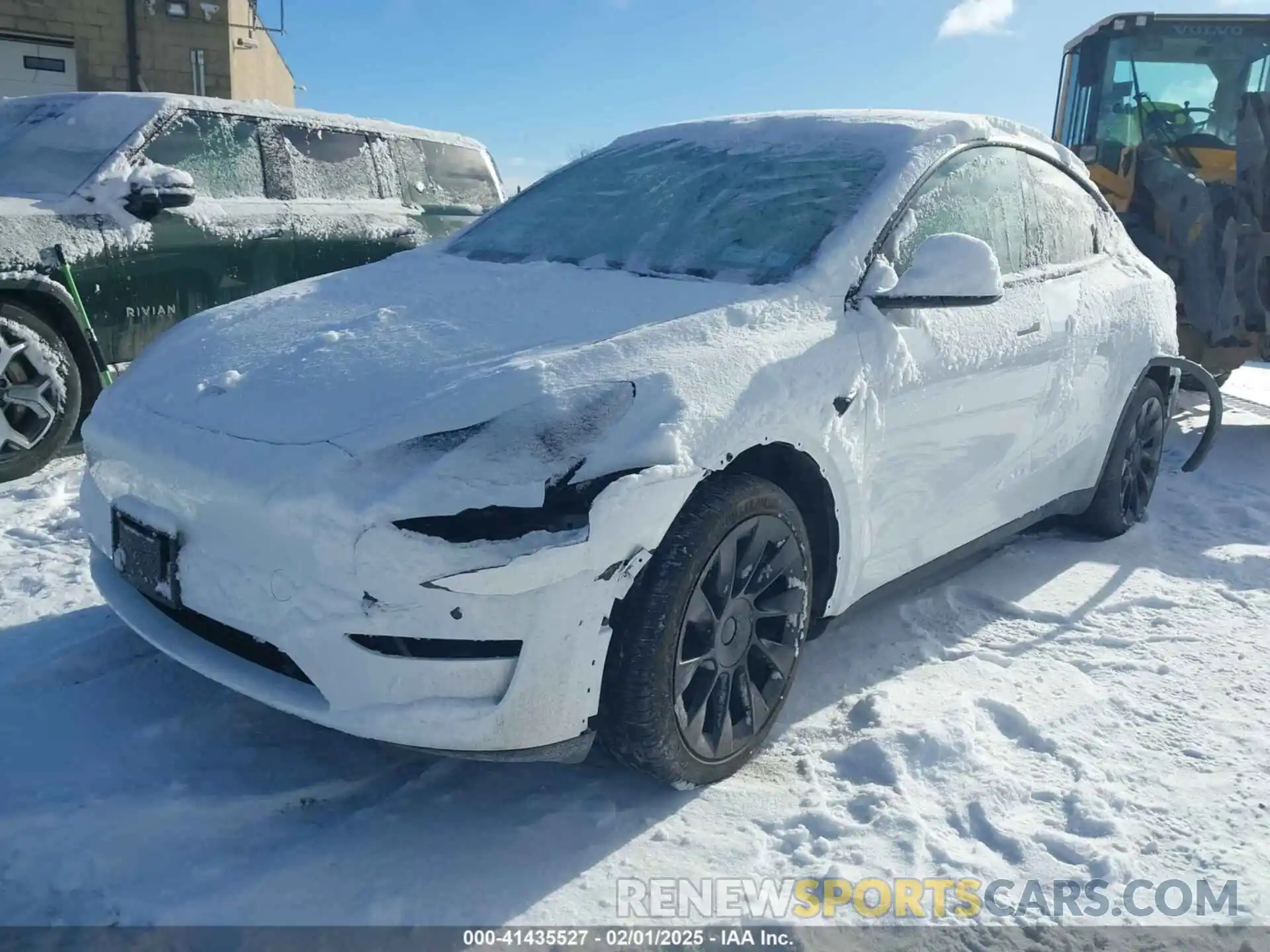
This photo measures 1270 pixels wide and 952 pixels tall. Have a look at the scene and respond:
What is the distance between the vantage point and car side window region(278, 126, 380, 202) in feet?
19.6

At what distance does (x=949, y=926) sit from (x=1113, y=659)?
1599mm

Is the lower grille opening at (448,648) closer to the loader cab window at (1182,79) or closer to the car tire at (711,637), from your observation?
the car tire at (711,637)

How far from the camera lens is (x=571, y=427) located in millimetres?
2129

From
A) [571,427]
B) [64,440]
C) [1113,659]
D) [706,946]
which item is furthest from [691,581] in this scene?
[64,440]

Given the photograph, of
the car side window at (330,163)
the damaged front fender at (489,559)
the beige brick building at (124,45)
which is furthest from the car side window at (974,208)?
the beige brick building at (124,45)

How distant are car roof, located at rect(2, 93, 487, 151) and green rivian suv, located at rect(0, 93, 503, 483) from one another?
0.01m

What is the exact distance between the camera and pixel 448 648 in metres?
2.06

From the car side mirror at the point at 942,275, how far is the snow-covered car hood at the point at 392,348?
457mm

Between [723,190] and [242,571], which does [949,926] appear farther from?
[723,190]

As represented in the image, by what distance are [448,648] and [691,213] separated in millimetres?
1750

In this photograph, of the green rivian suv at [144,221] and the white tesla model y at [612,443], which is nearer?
the white tesla model y at [612,443]

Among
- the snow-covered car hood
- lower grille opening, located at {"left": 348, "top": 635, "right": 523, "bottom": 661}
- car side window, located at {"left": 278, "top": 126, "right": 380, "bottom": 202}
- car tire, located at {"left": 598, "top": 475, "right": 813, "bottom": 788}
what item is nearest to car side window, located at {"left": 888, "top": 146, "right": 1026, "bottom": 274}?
the snow-covered car hood

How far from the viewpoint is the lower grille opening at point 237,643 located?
220cm

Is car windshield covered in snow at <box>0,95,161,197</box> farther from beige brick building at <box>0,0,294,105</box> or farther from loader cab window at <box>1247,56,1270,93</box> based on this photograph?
beige brick building at <box>0,0,294,105</box>
